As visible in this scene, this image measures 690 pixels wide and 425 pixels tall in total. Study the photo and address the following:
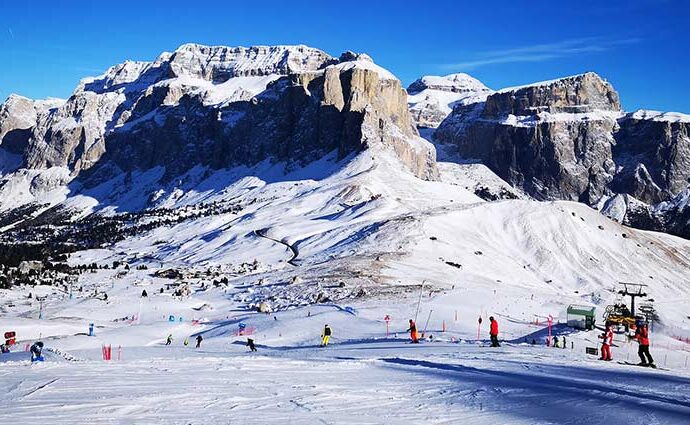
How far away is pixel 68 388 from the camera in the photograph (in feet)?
53.0

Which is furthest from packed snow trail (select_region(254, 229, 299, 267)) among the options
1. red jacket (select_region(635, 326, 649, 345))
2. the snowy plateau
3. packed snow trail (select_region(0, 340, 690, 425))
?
packed snow trail (select_region(0, 340, 690, 425))

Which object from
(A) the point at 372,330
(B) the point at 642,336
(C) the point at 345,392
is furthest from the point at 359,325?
(C) the point at 345,392

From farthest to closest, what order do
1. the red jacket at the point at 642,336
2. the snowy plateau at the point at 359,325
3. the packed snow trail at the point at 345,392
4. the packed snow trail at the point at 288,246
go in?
Result: 1. the packed snow trail at the point at 288,246
2. the red jacket at the point at 642,336
3. the snowy plateau at the point at 359,325
4. the packed snow trail at the point at 345,392

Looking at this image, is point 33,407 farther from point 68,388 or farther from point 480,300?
point 480,300

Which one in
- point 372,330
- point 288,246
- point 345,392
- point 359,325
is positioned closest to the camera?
point 345,392

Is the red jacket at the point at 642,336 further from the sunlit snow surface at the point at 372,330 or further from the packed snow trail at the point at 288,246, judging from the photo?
the packed snow trail at the point at 288,246

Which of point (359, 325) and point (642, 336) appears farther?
point (359, 325)

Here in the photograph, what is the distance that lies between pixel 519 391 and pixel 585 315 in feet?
81.8

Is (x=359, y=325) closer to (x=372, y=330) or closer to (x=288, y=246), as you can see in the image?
(x=372, y=330)

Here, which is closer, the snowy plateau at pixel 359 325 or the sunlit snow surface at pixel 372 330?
the sunlit snow surface at pixel 372 330

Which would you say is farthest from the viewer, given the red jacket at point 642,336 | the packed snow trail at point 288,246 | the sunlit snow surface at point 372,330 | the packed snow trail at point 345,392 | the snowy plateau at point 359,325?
the packed snow trail at point 288,246

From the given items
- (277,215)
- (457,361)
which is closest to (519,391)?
(457,361)

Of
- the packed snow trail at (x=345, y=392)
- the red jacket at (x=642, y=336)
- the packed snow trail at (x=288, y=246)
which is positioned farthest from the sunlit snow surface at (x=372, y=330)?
the red jacket at (x=642, y=336)

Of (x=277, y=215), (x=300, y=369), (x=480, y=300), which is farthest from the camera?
(x=277, y=215)
